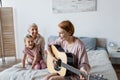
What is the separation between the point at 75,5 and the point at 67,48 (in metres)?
2.26

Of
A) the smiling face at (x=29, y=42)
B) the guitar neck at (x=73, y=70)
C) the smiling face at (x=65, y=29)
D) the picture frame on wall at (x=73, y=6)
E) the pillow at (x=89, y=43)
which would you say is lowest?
the guitar neck at (x=73, y=70)

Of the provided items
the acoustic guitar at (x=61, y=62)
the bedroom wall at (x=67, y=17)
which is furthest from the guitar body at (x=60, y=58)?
the bedroom wall at (x=67, y=17)

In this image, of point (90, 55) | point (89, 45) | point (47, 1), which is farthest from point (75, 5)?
point (90, 55)

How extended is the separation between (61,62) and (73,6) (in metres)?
2.39

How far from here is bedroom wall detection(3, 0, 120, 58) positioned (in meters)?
4.33

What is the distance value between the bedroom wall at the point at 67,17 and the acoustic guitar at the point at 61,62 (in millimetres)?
2010

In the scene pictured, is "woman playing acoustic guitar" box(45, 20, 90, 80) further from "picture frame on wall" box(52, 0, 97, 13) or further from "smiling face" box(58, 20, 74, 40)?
"picture frame on wall" box(52, 0, 97, 13)

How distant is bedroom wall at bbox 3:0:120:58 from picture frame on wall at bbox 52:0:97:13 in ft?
0.26

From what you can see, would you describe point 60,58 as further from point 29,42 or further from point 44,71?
point 29,42

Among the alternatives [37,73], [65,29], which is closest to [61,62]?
[65,29]

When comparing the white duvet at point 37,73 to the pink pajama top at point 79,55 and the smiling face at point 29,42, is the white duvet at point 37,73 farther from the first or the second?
the pink pajama top at point 79,55

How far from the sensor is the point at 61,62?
226 cm

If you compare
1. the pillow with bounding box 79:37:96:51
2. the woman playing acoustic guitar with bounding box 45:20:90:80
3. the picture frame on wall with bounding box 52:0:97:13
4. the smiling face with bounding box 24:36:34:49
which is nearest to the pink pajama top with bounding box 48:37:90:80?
the woman playing acoustic guitar with bounding box 45:20:90:80

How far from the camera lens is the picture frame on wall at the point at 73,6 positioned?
434 centimetres
